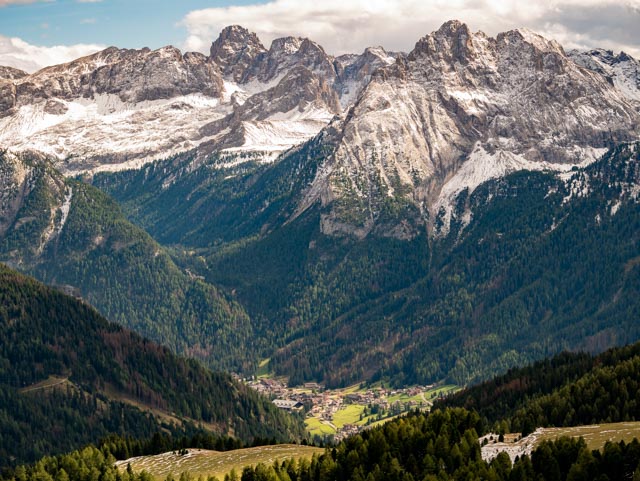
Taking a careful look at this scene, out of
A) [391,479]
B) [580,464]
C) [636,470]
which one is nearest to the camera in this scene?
[636,470]

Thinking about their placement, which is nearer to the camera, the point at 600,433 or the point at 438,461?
the point at 438,461

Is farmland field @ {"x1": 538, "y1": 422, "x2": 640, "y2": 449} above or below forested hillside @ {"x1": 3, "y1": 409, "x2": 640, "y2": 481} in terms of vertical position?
above

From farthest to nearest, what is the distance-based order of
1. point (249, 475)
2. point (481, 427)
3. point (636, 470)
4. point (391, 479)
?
1. point (481, 427)
2. point (249, 475)
3. point (391, 479)
4. point (636, 470)

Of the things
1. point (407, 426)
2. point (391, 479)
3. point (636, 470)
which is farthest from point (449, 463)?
point (636, 470)

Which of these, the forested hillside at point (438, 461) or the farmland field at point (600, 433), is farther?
the farmland field at point (600, 433)

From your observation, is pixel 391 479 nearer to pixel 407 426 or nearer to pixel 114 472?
pixel 407 426

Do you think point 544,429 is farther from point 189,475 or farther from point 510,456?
point 189,475

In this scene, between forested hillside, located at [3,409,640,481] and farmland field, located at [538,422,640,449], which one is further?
farmland field, located at [538,422,640,449]

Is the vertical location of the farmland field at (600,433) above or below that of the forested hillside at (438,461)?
above

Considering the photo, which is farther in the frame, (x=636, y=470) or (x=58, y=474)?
(x=58, y=474)

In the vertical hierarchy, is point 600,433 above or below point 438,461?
above

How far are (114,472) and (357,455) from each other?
45.9m

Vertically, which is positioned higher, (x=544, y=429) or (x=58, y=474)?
(x=544, y=429)

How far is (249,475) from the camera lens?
181 m
